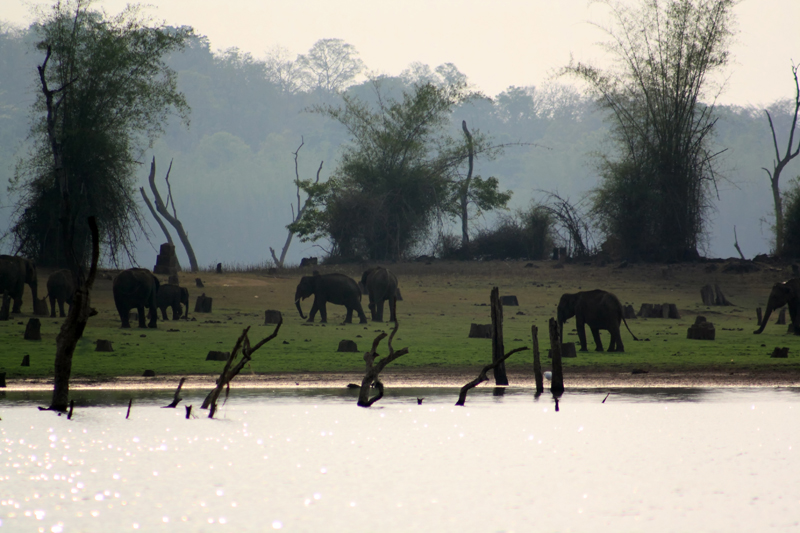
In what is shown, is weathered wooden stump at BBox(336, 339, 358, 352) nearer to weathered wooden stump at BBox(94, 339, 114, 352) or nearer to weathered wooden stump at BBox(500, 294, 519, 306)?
weathered wooden stump at BBox(94, 339, 114, 352)

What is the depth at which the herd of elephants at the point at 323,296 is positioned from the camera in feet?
72.4

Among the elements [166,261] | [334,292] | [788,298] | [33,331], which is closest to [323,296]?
[334,292]

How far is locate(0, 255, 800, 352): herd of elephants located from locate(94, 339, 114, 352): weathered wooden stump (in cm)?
351

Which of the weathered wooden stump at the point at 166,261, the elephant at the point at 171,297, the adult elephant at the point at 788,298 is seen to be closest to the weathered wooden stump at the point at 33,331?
the elephant at the point at 171,297

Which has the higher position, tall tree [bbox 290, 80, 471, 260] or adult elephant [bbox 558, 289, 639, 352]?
tall tree [bbox 290, 80, 471, 260]

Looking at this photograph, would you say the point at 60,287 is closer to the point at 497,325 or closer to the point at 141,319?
the point at 141,319

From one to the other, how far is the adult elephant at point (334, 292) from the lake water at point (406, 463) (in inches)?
398

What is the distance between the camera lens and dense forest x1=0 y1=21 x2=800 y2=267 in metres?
117

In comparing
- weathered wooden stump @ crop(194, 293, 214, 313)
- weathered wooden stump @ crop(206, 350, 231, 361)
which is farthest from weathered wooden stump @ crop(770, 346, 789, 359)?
weathered wooden stump @ crop(194, 293, 214, 313)

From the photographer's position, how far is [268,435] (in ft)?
47.6

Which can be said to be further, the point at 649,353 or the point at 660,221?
the point at 660,221

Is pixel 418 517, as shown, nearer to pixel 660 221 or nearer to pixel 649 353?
pixel 649 353

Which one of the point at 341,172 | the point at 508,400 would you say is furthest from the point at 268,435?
the point at 341,172

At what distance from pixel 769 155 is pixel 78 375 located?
111m
